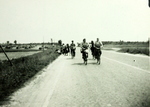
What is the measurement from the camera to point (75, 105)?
5.50 metres

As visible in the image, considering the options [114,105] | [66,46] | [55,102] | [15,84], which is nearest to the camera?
[114,105]

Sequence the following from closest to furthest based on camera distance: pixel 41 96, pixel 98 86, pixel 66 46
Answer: pixel 41 96
pixel 98 86
pixel 66 46

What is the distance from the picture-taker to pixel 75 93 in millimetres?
6914

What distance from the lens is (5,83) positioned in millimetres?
8812

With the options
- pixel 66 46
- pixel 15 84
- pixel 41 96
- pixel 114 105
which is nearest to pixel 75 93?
pixel 41 96

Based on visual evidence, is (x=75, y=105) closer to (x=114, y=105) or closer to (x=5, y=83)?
(x=114, y=105)

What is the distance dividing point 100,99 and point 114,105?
685mm

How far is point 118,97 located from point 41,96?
2432 millimetres

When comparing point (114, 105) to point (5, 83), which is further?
point (5, 83)

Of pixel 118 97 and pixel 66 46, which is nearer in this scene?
pixel 118 97

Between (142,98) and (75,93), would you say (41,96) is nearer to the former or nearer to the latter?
(75,93)

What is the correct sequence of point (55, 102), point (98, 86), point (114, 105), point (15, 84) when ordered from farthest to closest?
point (15, 84)
point (98, 86)
point (55, 102)
point (114, 105)

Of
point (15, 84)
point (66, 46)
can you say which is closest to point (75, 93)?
point (15, 84)

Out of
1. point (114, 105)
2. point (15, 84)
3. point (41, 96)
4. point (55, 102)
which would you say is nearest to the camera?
point (114, 105)
